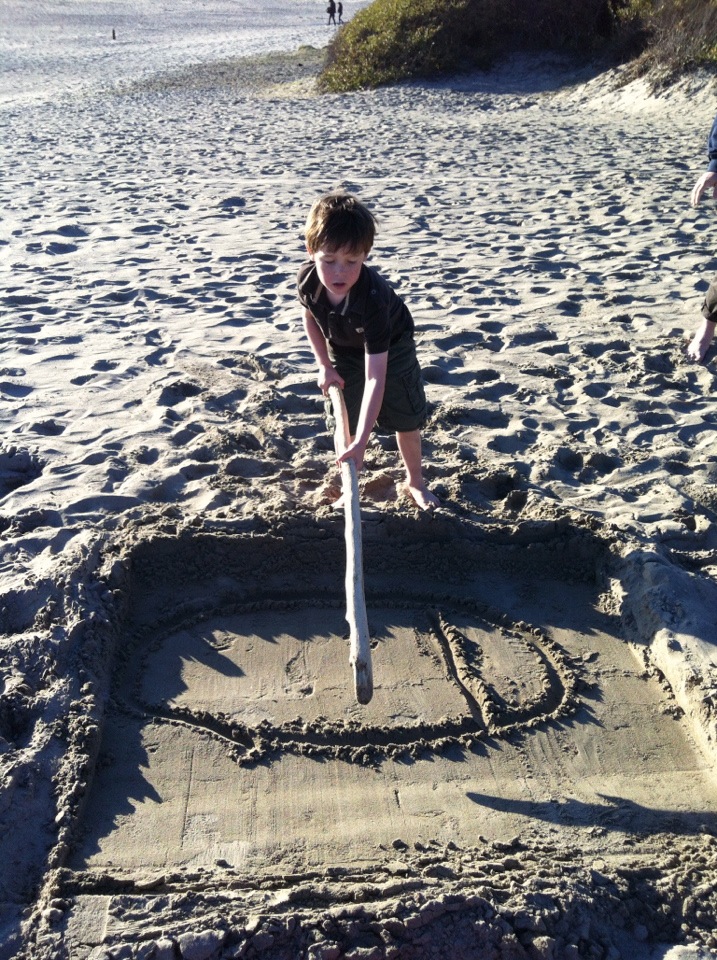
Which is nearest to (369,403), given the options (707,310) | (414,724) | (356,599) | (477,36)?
(356,599)

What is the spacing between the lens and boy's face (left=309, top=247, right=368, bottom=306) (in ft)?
10.1

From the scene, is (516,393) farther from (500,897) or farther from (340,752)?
(500,897)

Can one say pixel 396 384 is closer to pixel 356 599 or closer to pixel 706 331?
pixel 356 599

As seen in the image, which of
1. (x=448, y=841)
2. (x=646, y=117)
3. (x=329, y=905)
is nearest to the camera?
(x=329, y=905)

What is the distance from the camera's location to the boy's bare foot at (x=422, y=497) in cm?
369

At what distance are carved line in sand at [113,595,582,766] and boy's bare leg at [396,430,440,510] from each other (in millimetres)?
633

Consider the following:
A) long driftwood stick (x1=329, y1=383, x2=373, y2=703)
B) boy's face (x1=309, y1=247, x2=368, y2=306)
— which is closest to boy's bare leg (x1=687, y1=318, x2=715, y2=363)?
boy's face (x1=309, y1=247, x2=368, y2=306)

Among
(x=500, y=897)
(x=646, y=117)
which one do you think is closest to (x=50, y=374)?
(x=500, y=897)

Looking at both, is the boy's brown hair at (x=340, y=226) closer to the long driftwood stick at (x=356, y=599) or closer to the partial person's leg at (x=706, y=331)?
the long driftwood stick at (x=356, y=599)

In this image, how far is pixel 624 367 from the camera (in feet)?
16.4

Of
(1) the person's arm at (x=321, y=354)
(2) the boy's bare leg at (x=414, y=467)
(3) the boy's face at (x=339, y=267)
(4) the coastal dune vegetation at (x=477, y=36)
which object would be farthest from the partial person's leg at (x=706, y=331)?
(4) the coastal dune vegetation at (x=477, y=36)

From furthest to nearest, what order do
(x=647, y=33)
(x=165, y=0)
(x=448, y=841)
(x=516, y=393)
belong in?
1. (x=165, y=0)
2. (x=647, y=33)
3. (x=516, y=393)
4. (x=448, y=841)

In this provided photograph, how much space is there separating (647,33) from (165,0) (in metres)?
47.4

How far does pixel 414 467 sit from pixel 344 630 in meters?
Answer: 0.85
